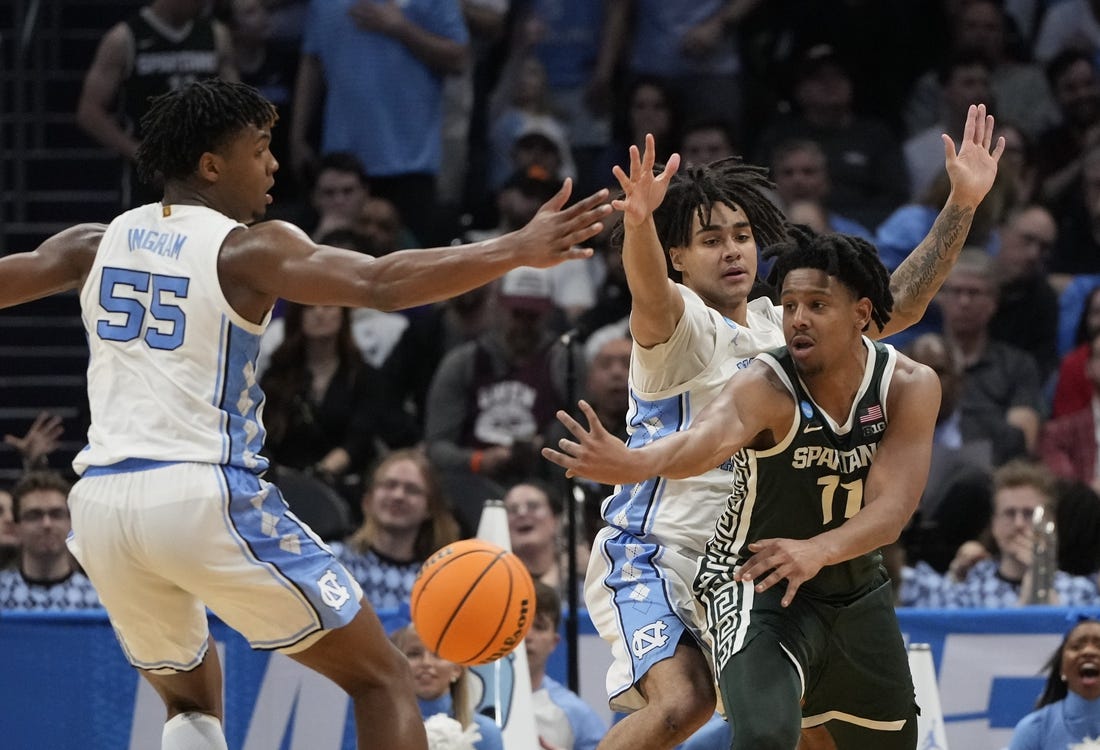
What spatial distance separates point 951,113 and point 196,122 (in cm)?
808

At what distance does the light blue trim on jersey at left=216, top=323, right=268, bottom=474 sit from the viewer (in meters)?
5.43

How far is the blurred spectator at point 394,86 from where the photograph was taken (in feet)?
40.2

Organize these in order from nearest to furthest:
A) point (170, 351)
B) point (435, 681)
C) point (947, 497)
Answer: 1. point (170, 351)
2. point (435, 681)
3. point (947, 497)

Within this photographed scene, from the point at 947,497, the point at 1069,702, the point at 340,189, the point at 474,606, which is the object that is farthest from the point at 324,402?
the point at 1069,702

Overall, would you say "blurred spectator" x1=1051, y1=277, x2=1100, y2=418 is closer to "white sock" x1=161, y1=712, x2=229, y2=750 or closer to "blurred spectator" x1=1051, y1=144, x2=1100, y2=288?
"blurred spectator" x1=1051, y1=144, x2=1100, y2=288

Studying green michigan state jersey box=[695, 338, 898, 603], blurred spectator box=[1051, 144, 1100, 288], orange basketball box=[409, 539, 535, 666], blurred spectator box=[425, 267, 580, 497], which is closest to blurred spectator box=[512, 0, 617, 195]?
blurred spectator box=[425, 267, 580, 497]

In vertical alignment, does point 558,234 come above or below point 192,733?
above

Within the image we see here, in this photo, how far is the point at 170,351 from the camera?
5.38 metres

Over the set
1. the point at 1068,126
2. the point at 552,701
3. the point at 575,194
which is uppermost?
the point at 1068,126

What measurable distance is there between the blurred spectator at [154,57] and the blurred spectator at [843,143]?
367 centimetres

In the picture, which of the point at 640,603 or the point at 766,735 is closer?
the point at 766,735

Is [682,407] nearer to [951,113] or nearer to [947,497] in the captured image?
[947,497]

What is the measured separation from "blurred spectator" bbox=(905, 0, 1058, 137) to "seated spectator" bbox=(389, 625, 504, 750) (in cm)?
652

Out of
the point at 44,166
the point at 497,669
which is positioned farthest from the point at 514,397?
the point at 44,166
